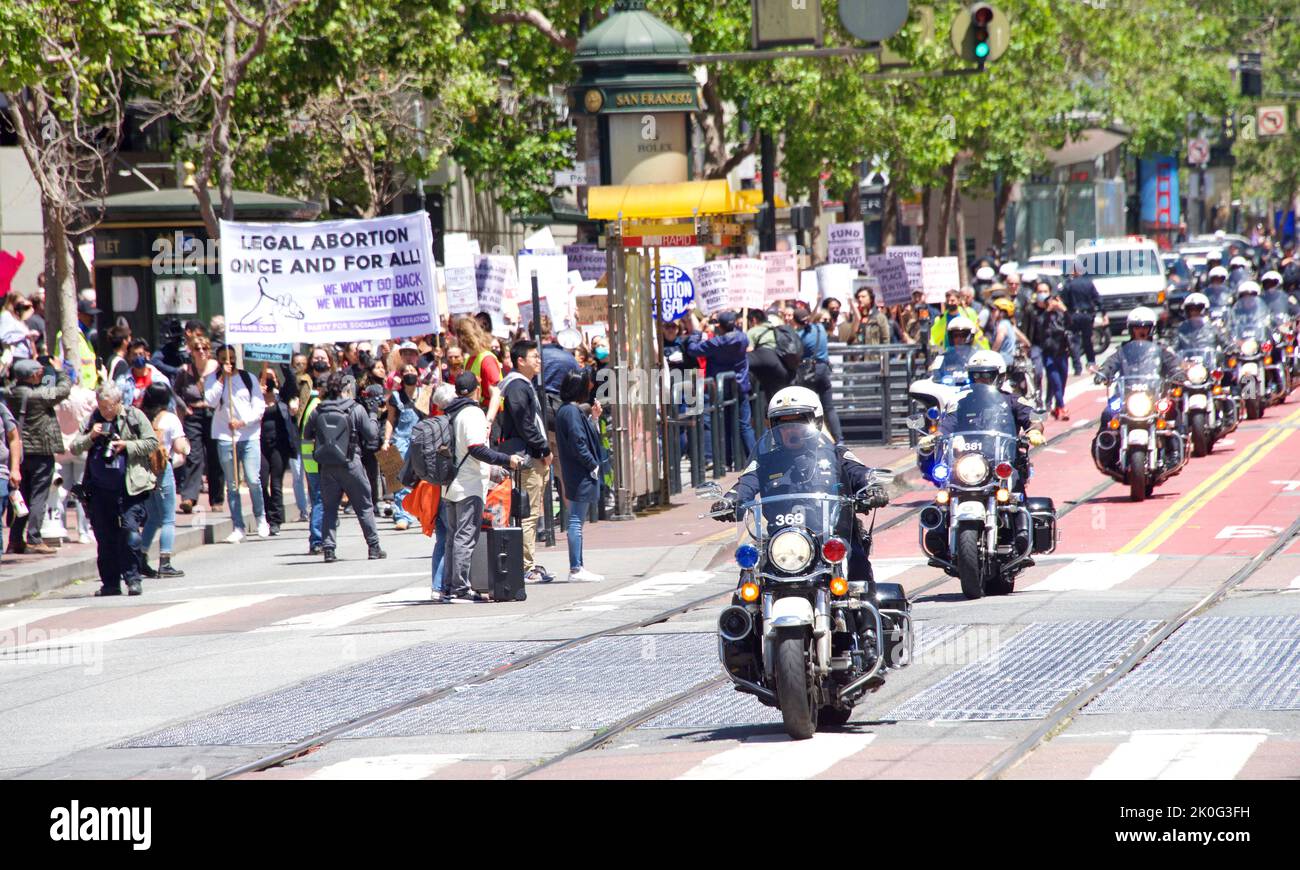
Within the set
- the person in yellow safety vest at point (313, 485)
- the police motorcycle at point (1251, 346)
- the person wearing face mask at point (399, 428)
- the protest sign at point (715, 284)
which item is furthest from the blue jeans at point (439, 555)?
the police motorcycle at point (1251, 346)

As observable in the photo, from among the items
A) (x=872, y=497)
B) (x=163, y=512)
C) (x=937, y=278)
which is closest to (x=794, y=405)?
(x=872, y=497)

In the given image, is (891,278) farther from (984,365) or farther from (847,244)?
(984,365)

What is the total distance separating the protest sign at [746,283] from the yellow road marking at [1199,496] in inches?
258

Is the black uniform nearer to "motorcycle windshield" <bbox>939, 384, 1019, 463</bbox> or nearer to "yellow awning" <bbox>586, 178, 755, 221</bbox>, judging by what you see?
"yellow awning" <bbox>586, 178, 755, 221</bbox>

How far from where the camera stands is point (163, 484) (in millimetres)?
18562

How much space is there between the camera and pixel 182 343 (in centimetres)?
2550

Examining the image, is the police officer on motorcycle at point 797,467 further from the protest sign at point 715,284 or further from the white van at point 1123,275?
the white van at point 1123,275

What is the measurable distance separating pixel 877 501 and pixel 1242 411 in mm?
19480

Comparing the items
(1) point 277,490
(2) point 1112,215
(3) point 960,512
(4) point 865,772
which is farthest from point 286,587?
(2) point 1112,215

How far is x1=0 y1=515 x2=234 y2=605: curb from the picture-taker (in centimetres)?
1820

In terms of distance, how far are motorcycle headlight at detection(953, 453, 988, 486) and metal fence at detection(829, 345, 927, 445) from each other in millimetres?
11945
